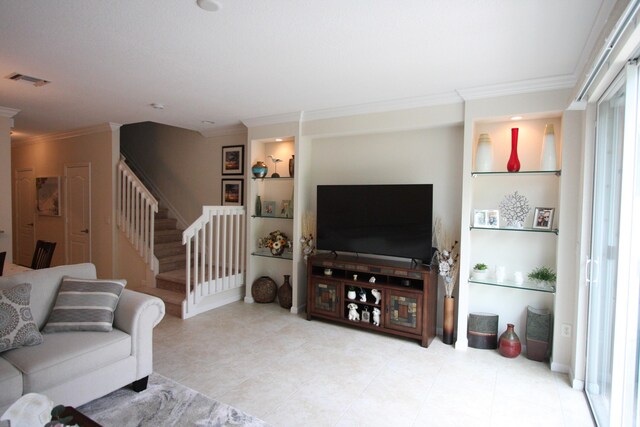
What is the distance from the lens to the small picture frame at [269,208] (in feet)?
16.3

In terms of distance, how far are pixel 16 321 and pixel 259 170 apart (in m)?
3.01

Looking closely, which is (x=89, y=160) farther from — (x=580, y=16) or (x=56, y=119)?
(x=580, y=16)

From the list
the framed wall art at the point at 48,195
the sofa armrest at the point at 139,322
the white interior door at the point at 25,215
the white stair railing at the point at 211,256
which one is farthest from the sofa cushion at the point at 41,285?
the white interior door at the point at 25,215

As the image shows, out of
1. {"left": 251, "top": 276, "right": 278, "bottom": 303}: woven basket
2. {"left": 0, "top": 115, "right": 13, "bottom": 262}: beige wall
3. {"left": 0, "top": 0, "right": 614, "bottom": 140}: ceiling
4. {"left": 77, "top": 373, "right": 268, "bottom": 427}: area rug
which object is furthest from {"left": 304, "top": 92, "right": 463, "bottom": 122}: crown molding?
{"left": 0, "top": 115, "right": 13, "bottom": 262}: beige wall

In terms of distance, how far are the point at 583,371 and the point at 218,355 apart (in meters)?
2.96

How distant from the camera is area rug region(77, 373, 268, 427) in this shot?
2.29 meters

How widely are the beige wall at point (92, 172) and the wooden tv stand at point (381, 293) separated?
3464 mm

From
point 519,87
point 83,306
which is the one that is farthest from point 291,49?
point 83,306

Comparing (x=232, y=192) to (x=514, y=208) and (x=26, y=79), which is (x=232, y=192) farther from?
(x=514, y=208)

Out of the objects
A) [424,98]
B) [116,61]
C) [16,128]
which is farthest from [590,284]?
[16,128]

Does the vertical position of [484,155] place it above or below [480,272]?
above

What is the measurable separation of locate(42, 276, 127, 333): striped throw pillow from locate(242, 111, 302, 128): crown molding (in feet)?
8.77

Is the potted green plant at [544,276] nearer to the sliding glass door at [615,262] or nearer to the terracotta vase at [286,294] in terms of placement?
the sliding glass door at [615,262]

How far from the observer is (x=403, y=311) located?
3.64 m
